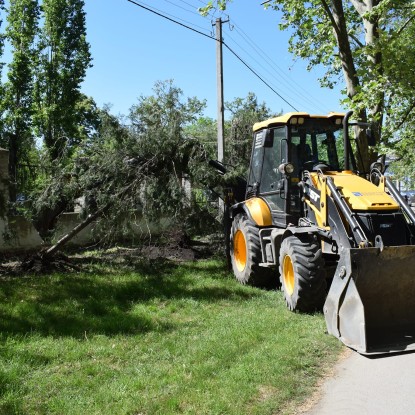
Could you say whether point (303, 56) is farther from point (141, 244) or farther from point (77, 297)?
point (77, 297)

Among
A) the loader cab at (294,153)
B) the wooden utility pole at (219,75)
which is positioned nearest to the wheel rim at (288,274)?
the loader cab at (294,153)

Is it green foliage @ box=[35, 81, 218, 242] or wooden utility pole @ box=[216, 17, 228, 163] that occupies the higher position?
wooden utility pole @ box=[216, 17, 228, 163]

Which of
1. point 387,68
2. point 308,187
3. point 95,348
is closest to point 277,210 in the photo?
Answer: point 308,187

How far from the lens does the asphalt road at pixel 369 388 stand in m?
4.18

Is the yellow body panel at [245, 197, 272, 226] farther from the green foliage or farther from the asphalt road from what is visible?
the asphalt road

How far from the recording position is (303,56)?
15.2m

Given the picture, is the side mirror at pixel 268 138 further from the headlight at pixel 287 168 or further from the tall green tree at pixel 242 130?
the tall green tree at pixel 242 130

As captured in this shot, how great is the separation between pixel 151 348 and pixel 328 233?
→ 299 centimetres

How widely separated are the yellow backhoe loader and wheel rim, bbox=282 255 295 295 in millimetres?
15

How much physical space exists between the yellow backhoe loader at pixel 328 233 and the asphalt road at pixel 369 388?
11.2 inches

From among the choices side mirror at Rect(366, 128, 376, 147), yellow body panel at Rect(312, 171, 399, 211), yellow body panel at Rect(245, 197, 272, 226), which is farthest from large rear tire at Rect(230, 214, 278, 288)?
side mirror at Rect(366, 128, 376, 147)

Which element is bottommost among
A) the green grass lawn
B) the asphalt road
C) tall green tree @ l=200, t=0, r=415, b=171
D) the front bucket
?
the asphalt road

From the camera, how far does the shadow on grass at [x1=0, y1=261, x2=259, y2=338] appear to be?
6.32 metres

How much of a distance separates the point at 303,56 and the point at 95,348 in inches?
487
